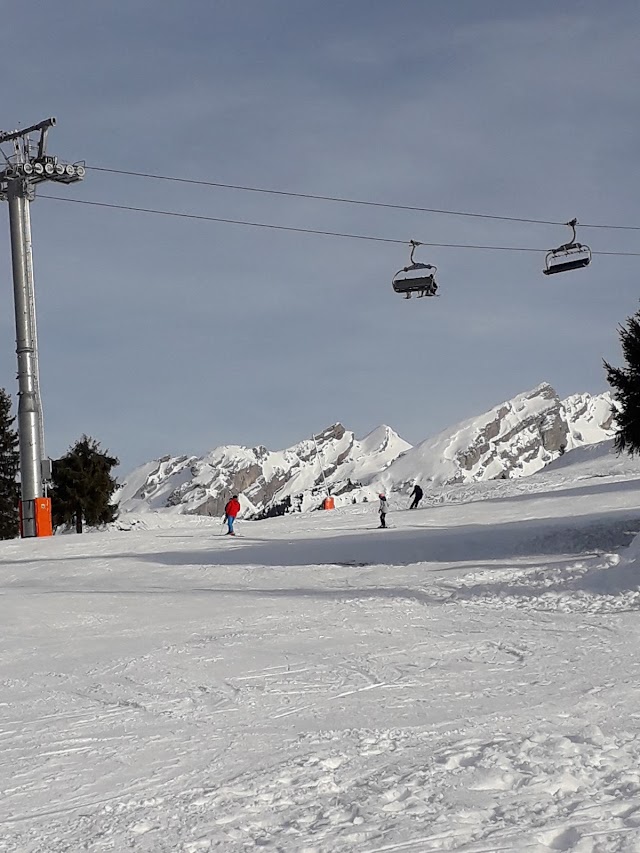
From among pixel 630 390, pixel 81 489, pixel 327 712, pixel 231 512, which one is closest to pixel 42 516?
pixel 231 512

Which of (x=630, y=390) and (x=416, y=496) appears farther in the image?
(x=416, y=496)

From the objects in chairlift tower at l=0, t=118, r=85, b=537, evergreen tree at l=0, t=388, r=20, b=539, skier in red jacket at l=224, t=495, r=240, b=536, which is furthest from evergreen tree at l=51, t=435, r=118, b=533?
skier in red jacket at l=224, t=495, r=240, b=536

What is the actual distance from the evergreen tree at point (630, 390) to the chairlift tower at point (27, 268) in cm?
2219

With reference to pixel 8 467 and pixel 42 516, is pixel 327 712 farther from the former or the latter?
pixel 8 467

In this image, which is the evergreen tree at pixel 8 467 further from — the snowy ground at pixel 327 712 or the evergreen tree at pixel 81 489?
the snowy ground at pixel 327 712

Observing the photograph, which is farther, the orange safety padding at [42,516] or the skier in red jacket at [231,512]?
the orange safety padding at [42,516]

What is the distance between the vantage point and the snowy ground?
18.7 feet

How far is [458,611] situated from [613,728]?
30.8ft

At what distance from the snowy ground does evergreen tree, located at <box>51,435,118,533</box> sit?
30.3 metres

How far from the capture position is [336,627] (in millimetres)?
15195

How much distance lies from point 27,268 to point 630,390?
24.2 meters

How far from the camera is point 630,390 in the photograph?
36.6 meters

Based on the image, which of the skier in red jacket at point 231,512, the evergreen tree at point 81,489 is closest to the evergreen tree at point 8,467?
the evergreen tree at point 81,489

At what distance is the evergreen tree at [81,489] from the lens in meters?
53.2
